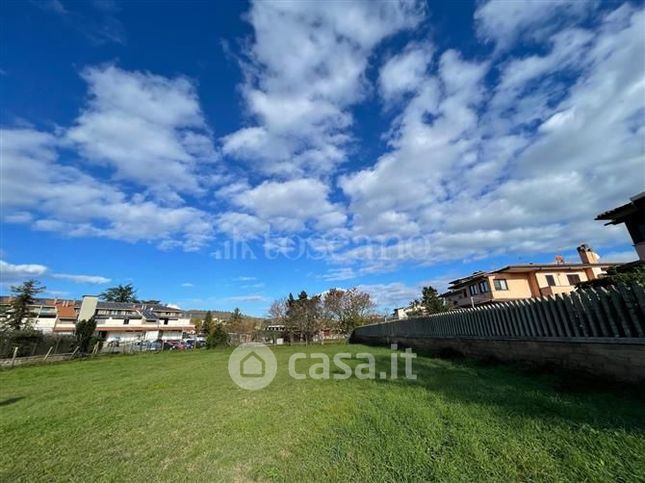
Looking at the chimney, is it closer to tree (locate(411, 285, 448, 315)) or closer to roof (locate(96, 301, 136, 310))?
tree (locate(411, 285, 448, 315))

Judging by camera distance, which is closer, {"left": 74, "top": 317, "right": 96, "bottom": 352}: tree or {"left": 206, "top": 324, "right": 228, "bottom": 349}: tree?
{"left": 74, "top": 317, "right": 96, "bottom": 352}: tree

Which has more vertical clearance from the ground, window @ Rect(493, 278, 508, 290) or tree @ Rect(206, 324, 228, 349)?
window @ Rect(493, 278, 508, 290)

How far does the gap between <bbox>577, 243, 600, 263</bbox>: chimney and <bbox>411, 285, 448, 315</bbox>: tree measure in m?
14.2

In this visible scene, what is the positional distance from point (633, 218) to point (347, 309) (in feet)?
96.6

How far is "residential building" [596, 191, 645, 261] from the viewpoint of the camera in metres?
10.5

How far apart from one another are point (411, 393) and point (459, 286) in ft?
112

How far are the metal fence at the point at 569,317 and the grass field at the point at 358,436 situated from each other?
98cm

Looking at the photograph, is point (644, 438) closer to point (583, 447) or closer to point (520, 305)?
Result: point (583, 447)

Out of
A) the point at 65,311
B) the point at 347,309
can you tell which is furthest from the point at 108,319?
the point at 347,309

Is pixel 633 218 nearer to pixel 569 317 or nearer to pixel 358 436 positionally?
pixel 569 317

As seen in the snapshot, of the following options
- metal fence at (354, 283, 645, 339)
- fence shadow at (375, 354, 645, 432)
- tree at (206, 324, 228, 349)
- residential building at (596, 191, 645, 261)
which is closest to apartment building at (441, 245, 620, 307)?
residential building at (596, 191, 645, 261)

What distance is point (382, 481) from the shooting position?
2316 millimetres

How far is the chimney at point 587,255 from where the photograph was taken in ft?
92.4

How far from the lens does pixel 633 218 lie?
36.6 ft
